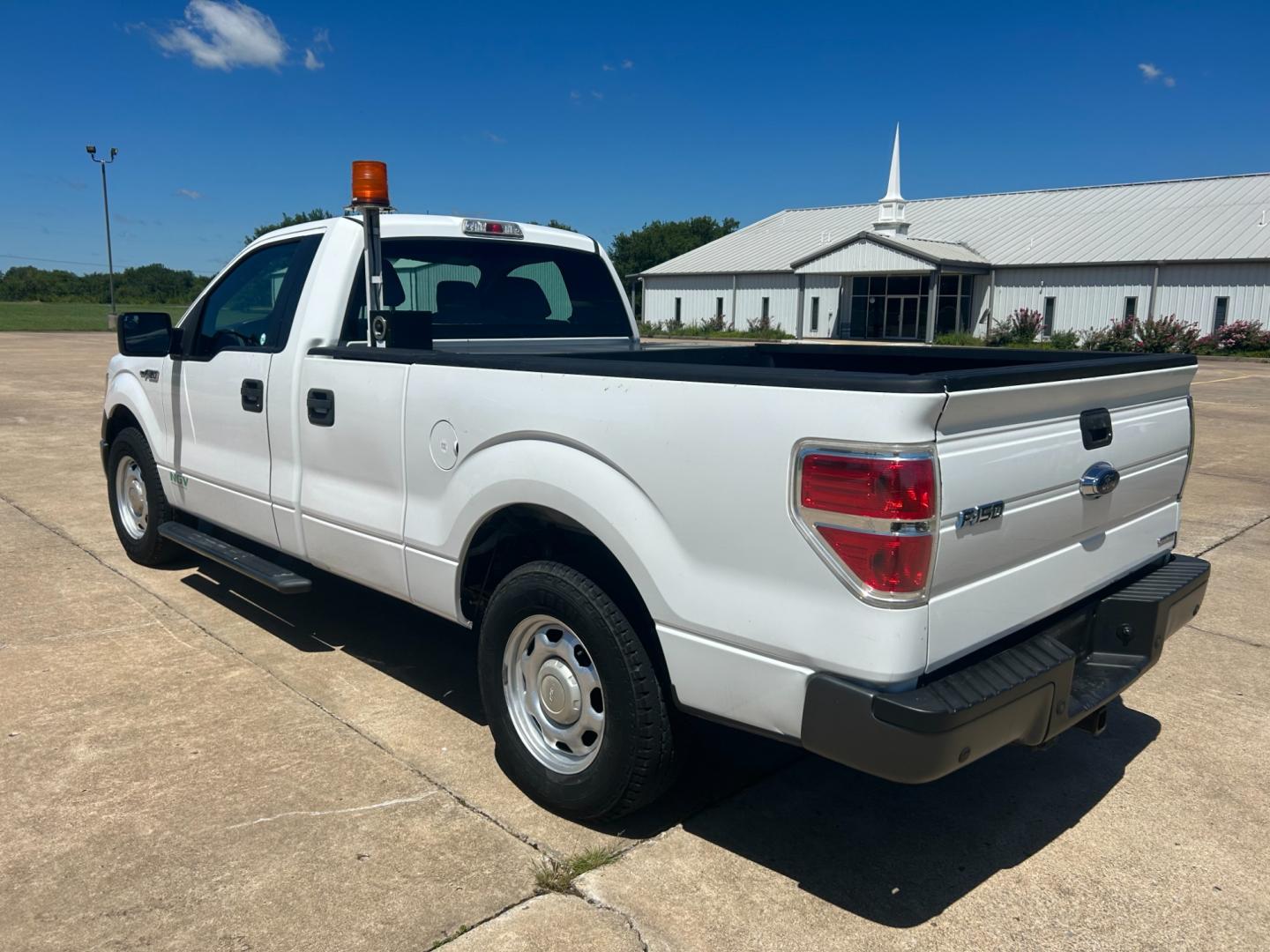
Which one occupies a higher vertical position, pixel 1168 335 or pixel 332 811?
pixel 1168 335

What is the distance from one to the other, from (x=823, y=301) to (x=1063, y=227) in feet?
34.0

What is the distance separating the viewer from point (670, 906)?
9.44 feet

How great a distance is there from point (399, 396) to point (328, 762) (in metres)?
1.36

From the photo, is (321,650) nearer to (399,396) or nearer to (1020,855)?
(399,396)

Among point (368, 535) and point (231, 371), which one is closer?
point (368, 535)

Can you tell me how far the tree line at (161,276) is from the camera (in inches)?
3506

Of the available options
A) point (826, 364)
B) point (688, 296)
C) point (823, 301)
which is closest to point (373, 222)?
point (826, 364)

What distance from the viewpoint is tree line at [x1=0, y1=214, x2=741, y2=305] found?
292 feet

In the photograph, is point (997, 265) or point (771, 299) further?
point (771, 299)

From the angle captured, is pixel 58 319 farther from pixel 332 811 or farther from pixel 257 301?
pixel 332 811

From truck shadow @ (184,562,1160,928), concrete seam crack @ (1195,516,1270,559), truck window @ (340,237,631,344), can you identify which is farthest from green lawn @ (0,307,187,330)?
truck shadow @ (184,562,1160,928)

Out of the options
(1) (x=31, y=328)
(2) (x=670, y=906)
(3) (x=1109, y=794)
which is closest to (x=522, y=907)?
(2) (x=670, y=906)

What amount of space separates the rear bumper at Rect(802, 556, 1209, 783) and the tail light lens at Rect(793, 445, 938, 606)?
275mm

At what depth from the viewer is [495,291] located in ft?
16.9
